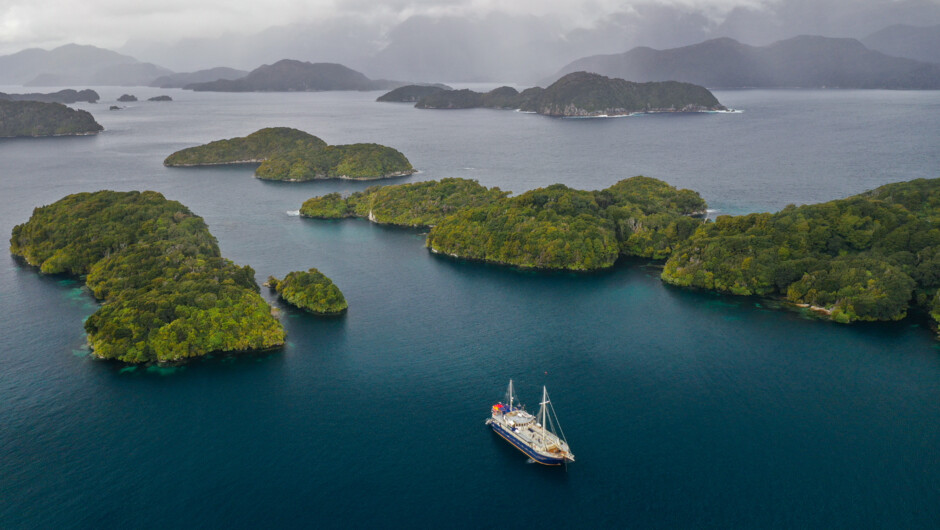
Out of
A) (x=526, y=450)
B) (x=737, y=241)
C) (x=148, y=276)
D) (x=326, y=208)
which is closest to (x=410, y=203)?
(x=326, y=208)

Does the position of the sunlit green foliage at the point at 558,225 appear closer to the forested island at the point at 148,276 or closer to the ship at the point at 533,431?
the forested island at the point at 148,276

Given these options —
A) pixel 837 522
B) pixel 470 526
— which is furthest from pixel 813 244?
pixel 470 526

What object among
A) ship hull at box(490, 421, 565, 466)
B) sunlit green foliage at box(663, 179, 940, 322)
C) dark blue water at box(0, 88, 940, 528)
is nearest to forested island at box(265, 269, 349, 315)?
dark blue water at box(0, 88, 940, 528)

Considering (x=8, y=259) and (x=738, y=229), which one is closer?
(x=738, y=229)

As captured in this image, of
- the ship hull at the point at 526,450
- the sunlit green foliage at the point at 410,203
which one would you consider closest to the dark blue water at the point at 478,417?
the ship hull at the point at 526,450

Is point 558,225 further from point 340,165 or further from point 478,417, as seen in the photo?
point 340,165

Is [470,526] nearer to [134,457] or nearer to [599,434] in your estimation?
[599,434]

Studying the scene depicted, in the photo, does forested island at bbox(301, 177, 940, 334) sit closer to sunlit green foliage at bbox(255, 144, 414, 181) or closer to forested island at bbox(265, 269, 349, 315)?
forested island at bbox(265, 269, 349, 315)
